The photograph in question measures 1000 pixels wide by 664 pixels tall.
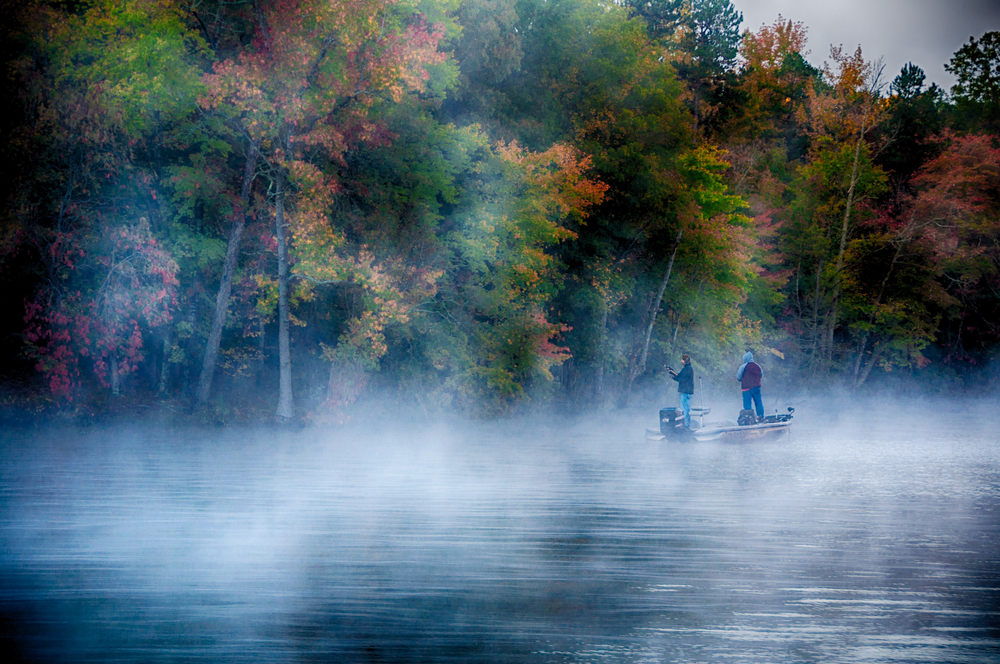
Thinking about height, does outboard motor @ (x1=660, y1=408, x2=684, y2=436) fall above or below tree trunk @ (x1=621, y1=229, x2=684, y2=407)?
below

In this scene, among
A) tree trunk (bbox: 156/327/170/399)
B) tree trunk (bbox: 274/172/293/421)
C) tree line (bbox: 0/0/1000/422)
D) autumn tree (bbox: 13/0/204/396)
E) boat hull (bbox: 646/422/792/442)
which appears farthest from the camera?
tree trunk (bbox: 156/327/170/399)

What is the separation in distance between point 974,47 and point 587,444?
153 ft

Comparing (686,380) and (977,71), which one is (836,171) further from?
(686,380)

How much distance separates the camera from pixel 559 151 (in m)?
31.1

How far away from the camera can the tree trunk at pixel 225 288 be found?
84.1 feet

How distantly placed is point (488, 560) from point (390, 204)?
65.5ft

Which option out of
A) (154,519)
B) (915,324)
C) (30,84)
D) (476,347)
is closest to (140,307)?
(30,84)

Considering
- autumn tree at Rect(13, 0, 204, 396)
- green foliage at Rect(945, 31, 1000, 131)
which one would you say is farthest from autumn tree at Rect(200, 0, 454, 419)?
green foliage at Rect(945, 31, 1000, 131)

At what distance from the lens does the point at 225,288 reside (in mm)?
25812

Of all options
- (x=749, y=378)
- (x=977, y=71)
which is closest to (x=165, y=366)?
(x=749, y=378)

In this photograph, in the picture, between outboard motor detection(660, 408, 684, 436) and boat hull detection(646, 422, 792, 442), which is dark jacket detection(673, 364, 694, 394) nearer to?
boat hull detection(646, 422, 792, 442)

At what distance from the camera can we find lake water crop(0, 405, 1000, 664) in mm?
6977

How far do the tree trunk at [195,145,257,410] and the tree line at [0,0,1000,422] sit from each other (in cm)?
10

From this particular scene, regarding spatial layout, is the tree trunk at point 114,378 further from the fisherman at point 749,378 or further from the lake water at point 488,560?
the fisherman at point 749,378
